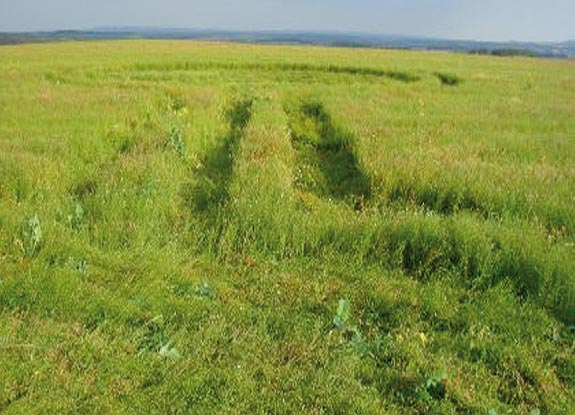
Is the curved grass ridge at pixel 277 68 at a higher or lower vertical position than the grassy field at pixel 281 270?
lower

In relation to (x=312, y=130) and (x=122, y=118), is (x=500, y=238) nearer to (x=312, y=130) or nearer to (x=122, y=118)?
(x=312, y=130)

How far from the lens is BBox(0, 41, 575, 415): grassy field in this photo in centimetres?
486

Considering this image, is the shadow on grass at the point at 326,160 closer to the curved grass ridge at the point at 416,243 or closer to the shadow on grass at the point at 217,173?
the curved grass ridge at the point at 416,243

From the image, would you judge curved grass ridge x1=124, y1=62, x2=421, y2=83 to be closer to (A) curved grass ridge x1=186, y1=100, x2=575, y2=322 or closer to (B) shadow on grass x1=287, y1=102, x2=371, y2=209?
(B) shadow on grass x1=287, y1=102, x2=371, y2=209

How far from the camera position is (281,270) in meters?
7.22

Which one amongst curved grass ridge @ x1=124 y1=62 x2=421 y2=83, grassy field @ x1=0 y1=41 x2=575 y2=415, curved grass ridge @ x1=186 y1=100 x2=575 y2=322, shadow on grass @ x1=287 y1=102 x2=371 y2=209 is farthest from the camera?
curved grass ridge @ x1=124 y1=62 x2=421 y2=83

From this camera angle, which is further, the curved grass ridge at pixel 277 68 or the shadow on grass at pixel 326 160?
the curved grass ridge at pixel 277 68

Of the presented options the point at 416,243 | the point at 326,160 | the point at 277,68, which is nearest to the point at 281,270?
the point at 416,243

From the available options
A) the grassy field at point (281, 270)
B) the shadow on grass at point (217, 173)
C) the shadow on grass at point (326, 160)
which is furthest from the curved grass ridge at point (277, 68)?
the grassy field at point (281, 270)

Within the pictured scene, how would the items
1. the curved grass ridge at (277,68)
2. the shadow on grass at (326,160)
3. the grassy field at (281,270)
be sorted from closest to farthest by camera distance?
the grassy field at (281,270) → the shadow on grass at (326,160) → the curved grass ridge at (277,68)

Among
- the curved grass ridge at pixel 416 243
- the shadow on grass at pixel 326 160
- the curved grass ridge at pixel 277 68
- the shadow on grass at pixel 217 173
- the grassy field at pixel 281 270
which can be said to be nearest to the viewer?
the grassy field at pixel 281 270

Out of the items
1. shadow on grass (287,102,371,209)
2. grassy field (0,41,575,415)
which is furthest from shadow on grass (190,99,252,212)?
shadow on grass (287,102,371,209)

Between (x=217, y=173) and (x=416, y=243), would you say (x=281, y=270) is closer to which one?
(x=416, y=243)

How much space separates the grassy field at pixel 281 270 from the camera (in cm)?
486
